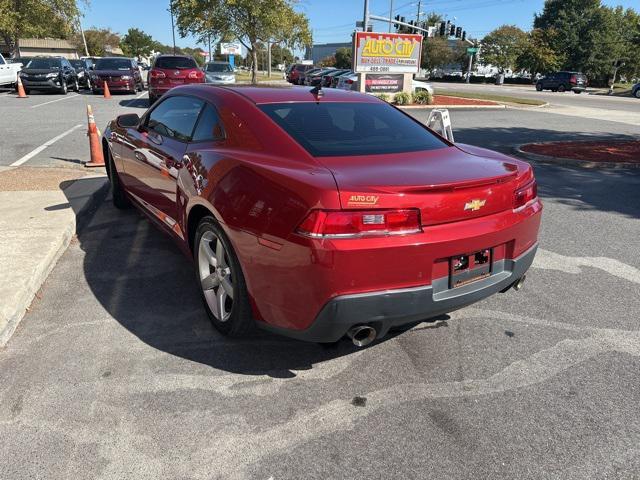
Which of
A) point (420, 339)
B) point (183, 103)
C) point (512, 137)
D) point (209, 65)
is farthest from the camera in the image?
point (209, 65)

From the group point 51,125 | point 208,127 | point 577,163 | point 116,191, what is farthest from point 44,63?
point 208,127

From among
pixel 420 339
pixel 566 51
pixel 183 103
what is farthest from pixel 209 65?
pixel 566 51

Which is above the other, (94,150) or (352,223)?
(352,223)

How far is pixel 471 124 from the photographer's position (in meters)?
16.2

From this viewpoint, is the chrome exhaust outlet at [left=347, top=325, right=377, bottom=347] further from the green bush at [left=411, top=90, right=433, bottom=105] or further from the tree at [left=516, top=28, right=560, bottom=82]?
the tree at [left=516, top=28, right=560, bottom=82]

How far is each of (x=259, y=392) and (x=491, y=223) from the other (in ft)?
5.19

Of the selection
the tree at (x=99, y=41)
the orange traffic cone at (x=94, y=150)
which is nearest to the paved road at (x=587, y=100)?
the orange traffic cone at (x=94, y=150)

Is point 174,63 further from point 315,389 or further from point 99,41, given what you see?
point 99,41

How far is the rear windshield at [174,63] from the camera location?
18416mm

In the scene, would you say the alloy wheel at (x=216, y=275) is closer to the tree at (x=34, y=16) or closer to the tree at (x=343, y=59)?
the tree at (x=34, y=16)

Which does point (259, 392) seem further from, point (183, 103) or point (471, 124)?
point (471, 124)

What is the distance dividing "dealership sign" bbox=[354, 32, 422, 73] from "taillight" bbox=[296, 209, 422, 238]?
20022 mm

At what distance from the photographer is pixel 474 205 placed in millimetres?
2748

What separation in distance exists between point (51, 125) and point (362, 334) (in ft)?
41.9
